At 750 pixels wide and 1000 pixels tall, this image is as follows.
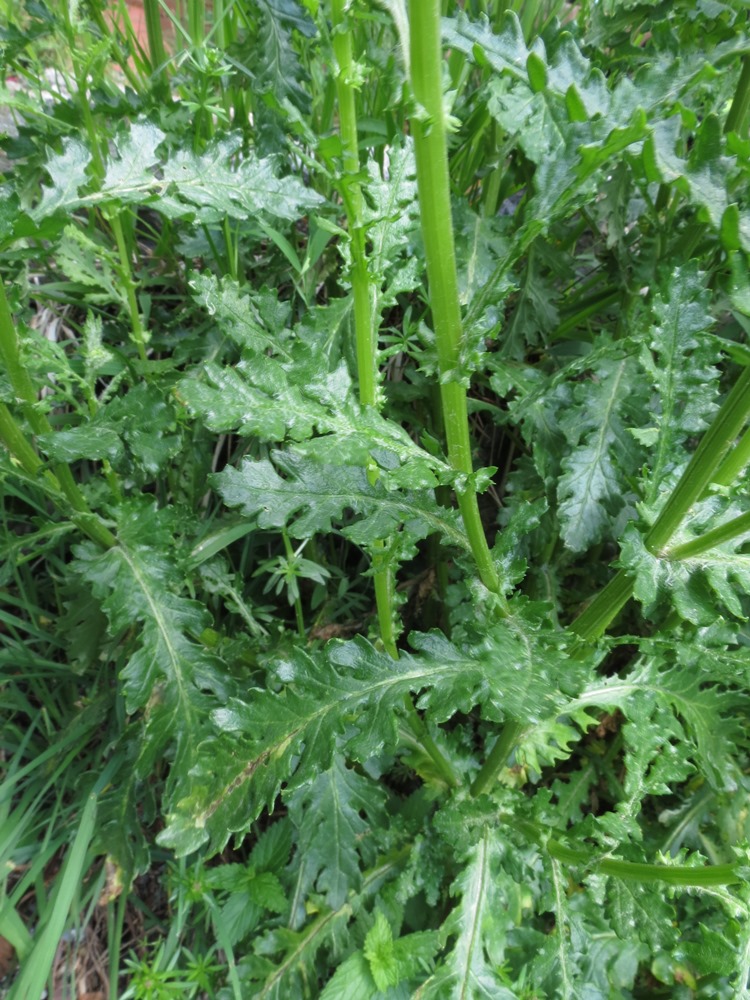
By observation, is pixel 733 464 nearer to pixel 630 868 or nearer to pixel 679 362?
pixel 679 362

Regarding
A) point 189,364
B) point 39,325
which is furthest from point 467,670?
point 39,325

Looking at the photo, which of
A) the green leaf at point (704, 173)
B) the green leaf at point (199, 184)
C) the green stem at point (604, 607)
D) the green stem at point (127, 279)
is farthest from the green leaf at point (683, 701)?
the green stem at point (127, 279)

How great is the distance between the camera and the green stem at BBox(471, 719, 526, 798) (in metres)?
1.08

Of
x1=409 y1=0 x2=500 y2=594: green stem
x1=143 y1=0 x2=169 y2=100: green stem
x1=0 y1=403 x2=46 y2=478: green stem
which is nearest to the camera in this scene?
x1=409 y1=0 x2=500 y2=594: green stem

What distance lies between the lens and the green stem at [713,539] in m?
0.76

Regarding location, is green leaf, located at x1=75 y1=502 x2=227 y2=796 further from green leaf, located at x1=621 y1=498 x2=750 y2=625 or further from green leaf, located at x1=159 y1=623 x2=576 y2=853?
green leaf, located at x1=621 y1=498 x2=750 y2=625

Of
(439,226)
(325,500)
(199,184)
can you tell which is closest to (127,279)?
(199,184)

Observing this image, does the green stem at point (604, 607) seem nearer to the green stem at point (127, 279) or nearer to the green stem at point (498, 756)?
the green stem at point (498, 756)

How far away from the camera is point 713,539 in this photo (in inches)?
31.6

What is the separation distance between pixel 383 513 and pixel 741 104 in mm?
895

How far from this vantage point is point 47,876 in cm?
148

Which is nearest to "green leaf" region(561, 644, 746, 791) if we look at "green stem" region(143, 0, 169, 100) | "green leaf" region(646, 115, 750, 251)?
"green leaf" region(646, 115, 750, 251)

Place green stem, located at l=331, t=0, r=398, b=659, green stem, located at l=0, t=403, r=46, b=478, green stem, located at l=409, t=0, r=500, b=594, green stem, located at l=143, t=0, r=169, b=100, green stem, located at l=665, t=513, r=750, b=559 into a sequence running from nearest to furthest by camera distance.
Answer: green stem, located at l=409, t=0, r=500, b=594
green stem, located at l=331, t=0, r=398, b=659
green stem, located at l=665, t=513, r=750, b=559
green stem, located at l=0, t=403, r=46, b=478
green stem, located at l=143, t=0, r=169, b=100

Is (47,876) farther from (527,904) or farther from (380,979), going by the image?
(527,904)
